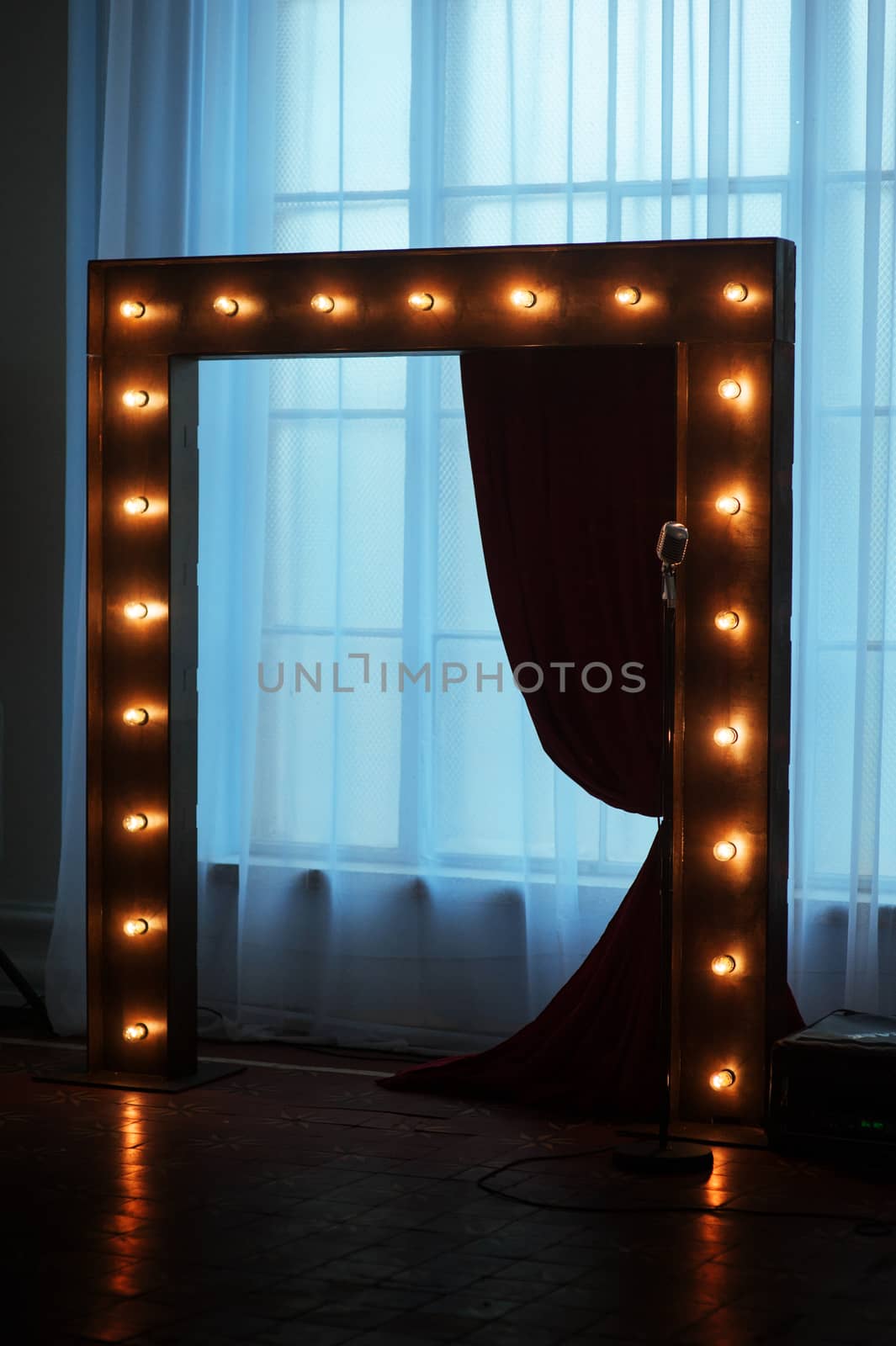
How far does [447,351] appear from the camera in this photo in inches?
165

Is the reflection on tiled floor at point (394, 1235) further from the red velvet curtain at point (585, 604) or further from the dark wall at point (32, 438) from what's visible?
the dark wall at point (32, 438)

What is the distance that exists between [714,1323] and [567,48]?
3.33 meters

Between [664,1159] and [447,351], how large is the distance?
1.91m

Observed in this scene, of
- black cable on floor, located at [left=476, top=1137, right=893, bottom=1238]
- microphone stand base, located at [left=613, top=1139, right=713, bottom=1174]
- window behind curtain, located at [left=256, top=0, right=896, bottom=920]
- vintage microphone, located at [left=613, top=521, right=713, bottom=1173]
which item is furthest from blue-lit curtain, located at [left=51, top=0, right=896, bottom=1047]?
black cable on floor, located at [left=476, top=1137, right=893, bottom=1238]

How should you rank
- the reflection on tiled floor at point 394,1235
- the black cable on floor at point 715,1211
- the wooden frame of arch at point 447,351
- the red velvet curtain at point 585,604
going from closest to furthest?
the reflection on tiled floor at point 394,1235, the black cable on floor at point 715,1211, the wooden frame of arch at point 447,351, the red velvet curtain at point 585,604

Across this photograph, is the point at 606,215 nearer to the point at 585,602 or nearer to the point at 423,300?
the point at 423,300

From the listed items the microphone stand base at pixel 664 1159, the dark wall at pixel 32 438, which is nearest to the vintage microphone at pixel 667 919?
the microphone stand base at pixel 664 1159

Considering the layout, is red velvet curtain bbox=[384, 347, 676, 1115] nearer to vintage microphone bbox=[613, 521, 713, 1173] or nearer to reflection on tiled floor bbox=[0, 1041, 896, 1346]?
reflection on tiled floor bbox=[0, 1041, 896, 1346]

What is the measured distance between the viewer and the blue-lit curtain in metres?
4.50

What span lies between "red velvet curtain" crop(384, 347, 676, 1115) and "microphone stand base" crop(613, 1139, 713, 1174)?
47cm

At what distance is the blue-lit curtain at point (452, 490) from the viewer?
14.8 ft

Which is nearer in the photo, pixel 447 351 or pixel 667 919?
pixel 667 919

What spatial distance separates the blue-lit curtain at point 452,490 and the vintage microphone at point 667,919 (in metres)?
0.71

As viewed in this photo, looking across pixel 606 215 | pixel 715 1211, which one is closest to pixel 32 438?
pixel 606 215
